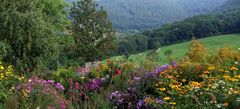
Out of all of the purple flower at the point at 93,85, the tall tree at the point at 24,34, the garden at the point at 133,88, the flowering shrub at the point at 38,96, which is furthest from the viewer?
the tall tree at the point at 24,34

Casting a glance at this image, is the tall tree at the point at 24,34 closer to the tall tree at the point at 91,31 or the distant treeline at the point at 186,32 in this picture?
the tall tree at the point at 91,31

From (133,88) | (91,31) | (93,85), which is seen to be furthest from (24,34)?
(91,31)

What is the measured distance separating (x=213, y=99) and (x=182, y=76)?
7.52 ft

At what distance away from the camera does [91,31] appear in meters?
49.2

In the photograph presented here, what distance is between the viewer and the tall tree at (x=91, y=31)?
46.6 meters

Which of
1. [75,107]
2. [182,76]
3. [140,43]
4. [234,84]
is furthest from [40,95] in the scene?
[140,43]

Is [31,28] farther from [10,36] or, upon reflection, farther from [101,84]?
[101,84]

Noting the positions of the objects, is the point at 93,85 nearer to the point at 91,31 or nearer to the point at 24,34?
the point at 24,34

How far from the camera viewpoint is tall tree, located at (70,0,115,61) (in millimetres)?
46562

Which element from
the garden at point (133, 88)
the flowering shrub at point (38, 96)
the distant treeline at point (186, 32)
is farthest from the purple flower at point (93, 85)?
the distant treeline at point (186, 32)

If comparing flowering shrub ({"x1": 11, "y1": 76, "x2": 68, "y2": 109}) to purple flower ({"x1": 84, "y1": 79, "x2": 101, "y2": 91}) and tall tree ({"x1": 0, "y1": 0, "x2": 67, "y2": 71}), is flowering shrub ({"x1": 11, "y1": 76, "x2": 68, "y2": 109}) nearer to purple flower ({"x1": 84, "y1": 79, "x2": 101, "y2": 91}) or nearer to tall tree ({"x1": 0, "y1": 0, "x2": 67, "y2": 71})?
purple flower ({"x1": 84, "y1": 79, "x2": 101, "y2": 91})

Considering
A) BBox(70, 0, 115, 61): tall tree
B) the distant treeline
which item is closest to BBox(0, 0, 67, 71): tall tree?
BBox(70, 0, 115, 61): tall tree

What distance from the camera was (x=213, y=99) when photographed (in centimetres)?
609

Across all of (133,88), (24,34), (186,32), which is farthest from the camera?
(186,32)
